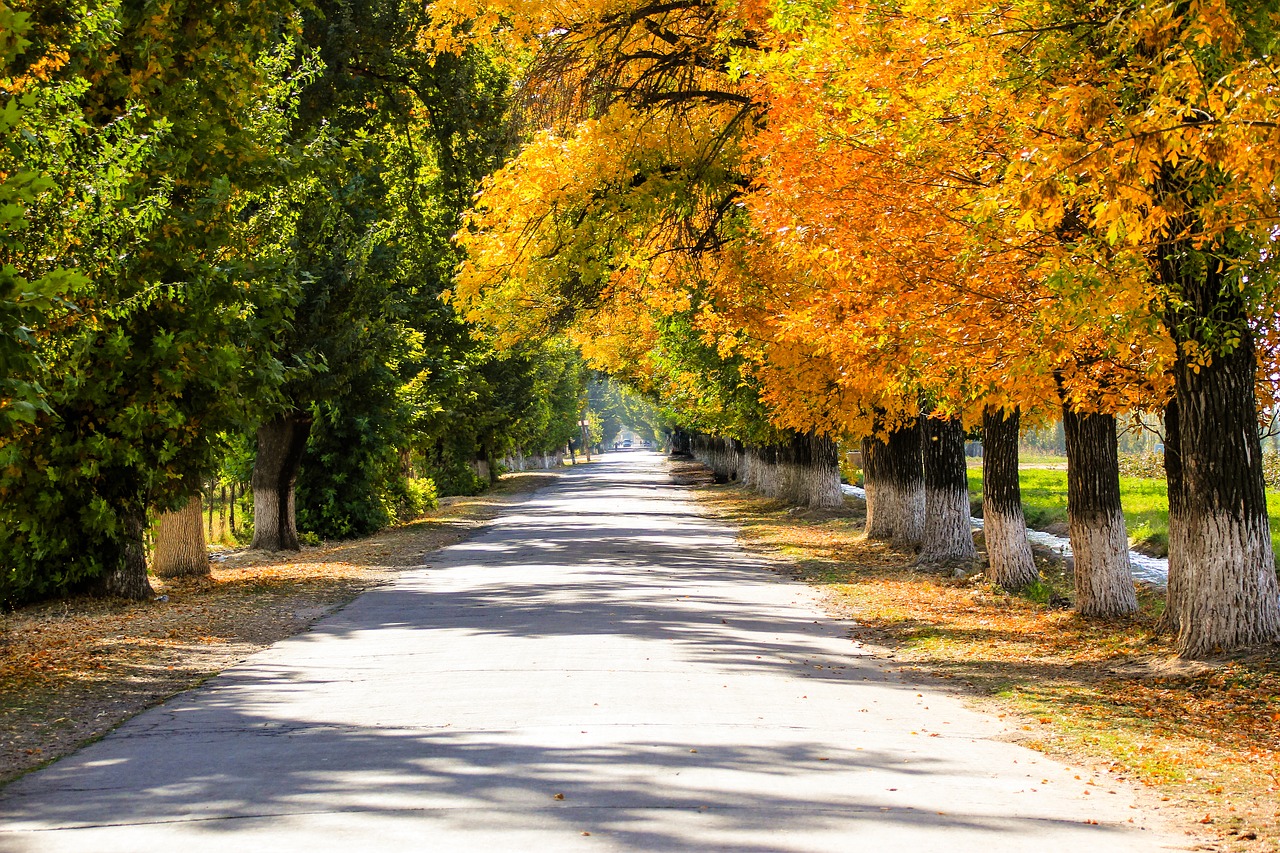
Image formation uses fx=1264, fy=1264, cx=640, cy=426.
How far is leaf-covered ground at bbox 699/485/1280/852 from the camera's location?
713 centimetres

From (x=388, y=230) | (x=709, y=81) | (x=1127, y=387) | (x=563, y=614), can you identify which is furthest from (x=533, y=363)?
(x=1127, y=387)

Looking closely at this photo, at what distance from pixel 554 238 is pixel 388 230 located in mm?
7814

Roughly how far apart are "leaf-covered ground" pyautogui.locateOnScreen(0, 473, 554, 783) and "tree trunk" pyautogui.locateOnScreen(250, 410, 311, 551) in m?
1.30

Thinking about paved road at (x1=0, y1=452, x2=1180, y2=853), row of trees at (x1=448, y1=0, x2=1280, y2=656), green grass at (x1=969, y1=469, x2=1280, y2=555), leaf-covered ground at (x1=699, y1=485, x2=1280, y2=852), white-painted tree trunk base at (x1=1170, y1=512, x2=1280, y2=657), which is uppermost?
row of trees at (x1=448, y1=0, x2=1280, y2=656)

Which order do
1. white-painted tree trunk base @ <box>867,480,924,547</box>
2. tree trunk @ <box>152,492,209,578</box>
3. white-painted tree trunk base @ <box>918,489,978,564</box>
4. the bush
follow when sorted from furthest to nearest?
the bush, white-painted tree trunk base @ <box>867,480,924,547</box>, tree trunk @ <box>152,492,209,578</box>, white-painted tree trunk base @ <box>918,489,978,564</box>

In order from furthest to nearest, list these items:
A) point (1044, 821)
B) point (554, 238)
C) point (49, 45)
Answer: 1. point (554, 238)
2. point (49, 45)
3. point (1044, 821)

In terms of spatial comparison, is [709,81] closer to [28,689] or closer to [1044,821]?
[28,689]

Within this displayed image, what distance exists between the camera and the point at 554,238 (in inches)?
687

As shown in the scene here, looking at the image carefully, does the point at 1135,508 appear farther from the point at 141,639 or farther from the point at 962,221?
the point at 141,639

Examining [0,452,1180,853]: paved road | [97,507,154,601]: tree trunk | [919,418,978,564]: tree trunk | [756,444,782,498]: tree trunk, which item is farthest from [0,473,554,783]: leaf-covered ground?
[756,444,782,498]: tree trunk

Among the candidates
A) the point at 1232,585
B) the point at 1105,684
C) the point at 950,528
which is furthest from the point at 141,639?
the point at 950,528

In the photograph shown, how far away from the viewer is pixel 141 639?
516 inches

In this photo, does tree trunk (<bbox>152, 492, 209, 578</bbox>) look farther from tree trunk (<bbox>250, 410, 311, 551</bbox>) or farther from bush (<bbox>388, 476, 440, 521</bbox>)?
bush (<bbox>388, 476, 440, 521</bbox>)

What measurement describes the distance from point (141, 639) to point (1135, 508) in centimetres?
3048
